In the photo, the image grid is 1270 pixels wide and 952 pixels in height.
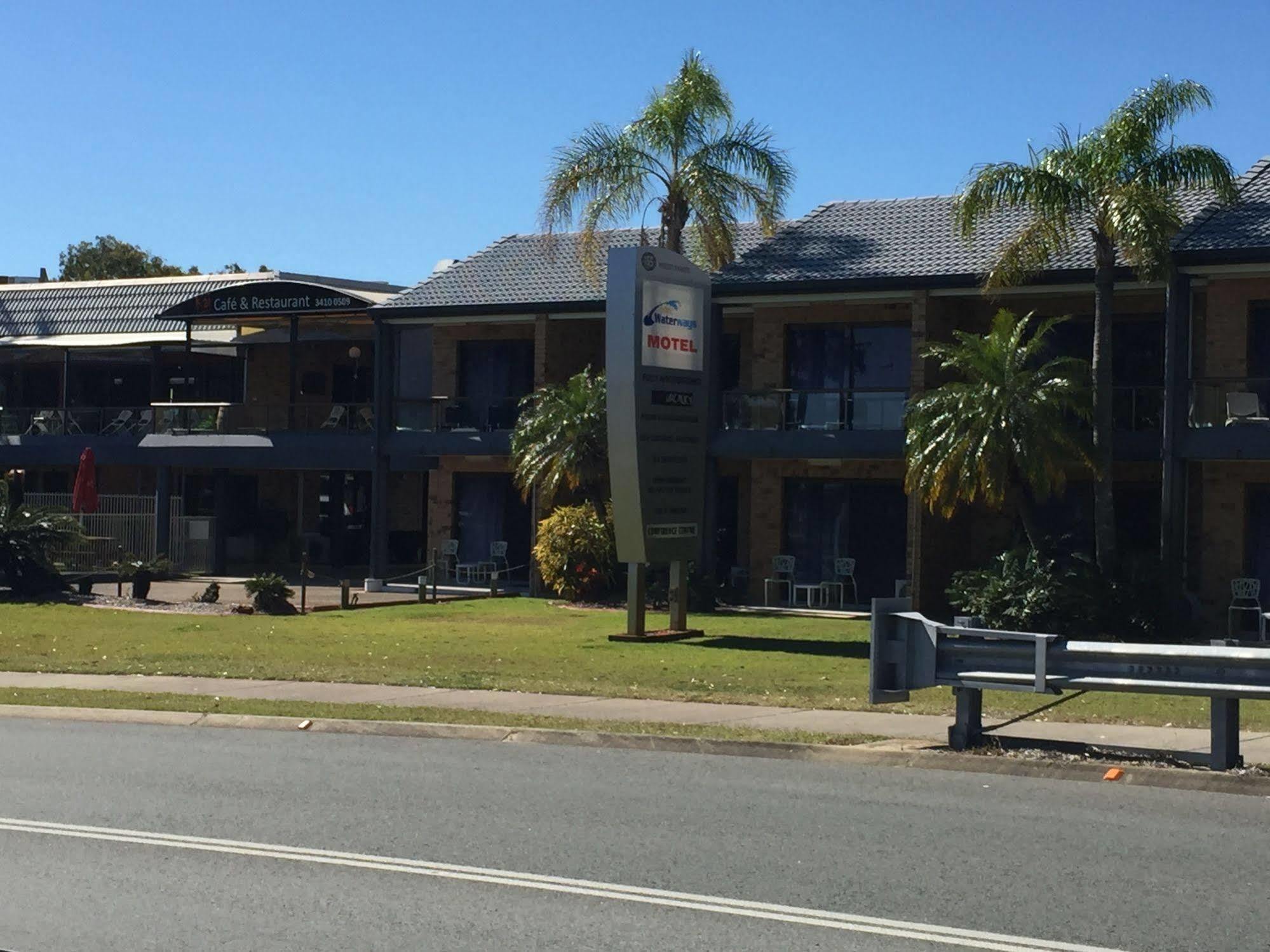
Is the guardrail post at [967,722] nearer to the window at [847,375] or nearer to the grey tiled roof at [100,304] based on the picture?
the window at [847,375]

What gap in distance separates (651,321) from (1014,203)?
19.6ft

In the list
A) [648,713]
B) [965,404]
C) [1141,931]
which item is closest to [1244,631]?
[965,404]

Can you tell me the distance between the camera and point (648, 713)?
15203mm

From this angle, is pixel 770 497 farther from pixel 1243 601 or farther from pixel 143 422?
pixel 143 422

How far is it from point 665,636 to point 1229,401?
961cm

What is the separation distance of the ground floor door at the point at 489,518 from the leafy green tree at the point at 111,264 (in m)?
43.7

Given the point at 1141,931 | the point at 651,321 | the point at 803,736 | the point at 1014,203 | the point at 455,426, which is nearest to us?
the point at 1141,931

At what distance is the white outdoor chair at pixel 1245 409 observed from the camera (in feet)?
83.8

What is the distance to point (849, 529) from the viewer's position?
31.2 meters

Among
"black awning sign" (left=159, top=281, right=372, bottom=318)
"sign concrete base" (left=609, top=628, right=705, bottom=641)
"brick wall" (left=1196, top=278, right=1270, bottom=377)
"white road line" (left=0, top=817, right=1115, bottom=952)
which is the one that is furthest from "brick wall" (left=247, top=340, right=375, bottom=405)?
"white road line" (left=0, top=817, right=1115, bottom=952)

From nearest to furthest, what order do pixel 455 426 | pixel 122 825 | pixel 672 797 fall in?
pixel 122 825, pixel 672 797, pixel 455 426

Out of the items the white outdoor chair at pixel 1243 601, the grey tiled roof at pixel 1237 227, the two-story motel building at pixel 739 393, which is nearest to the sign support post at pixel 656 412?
the two-story motel building at pixel 739 393

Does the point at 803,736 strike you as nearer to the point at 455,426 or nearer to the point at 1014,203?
the point at 1014,203

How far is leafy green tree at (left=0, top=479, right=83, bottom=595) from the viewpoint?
30172 mm
